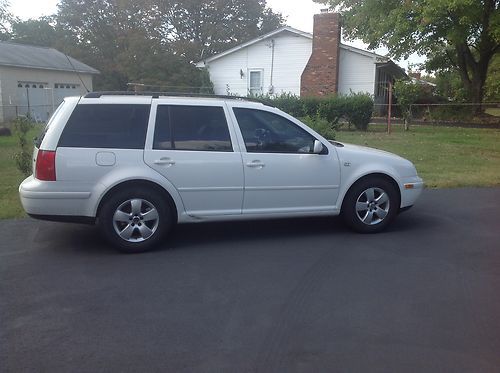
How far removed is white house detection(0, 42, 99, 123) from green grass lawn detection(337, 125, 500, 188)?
16.0 meters

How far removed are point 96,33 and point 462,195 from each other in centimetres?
3957

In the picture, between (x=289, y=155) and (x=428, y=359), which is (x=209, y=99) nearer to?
(x=289, y=155)

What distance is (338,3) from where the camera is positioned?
2958 centimetres

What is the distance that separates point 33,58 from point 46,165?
26.4 metres

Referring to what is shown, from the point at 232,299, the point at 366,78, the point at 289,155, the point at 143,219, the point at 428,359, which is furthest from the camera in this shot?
the point at 366,78

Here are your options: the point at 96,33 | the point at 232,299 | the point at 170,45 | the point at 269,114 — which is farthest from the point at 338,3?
the point at 232,299

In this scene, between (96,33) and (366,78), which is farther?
(96,33)

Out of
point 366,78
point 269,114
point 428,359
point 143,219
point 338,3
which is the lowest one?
point 428,359

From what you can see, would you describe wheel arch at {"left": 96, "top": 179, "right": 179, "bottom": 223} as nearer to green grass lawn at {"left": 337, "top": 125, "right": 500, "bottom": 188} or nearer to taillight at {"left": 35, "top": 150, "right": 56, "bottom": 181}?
taillight at {"left": 35, "top": 150, "right": 56, "bottom": 181}

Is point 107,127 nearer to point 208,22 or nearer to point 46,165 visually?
point 46,165

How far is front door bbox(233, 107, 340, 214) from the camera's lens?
5898mm

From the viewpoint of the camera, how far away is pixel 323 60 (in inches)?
1035

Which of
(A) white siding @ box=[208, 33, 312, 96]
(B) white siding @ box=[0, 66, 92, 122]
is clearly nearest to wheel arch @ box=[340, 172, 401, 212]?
(A) white siding @ box=[208, 33, 312, 96]

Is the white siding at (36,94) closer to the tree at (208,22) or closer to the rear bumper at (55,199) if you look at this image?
the tree at (208,22)
